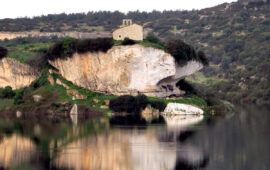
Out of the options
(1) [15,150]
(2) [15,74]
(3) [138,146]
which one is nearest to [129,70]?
(2) [15,74]

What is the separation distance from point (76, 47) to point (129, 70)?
776 cm

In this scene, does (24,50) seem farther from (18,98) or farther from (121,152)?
(121,152)

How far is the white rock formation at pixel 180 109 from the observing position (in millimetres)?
61500

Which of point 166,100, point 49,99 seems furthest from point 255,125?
point 49,99

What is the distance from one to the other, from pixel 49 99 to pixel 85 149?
33017 millimetres

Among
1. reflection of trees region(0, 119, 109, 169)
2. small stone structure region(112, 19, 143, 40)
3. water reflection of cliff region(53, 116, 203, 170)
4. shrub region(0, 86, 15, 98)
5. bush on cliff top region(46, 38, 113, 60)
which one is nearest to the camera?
water reflection of cliff region(53, 116, 203, 170)

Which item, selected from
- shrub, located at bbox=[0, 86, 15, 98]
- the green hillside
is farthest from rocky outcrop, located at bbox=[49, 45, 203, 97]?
the green hillside

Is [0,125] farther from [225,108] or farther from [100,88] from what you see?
[225,108]

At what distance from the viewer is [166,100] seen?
6300 centimetres

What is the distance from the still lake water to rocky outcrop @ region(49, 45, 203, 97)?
1494 centimetres

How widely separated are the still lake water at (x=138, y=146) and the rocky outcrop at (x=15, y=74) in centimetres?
2460

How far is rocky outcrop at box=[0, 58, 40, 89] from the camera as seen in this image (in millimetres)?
73750

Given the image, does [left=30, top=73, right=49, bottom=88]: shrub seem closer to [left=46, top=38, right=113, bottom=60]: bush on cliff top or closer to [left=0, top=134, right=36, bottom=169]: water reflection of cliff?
[left=46, top=38, right=113, bottom=60]: bush on cliff top

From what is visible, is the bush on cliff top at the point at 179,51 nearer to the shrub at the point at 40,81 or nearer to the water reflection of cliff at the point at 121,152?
the shrub at the point at 40,81
